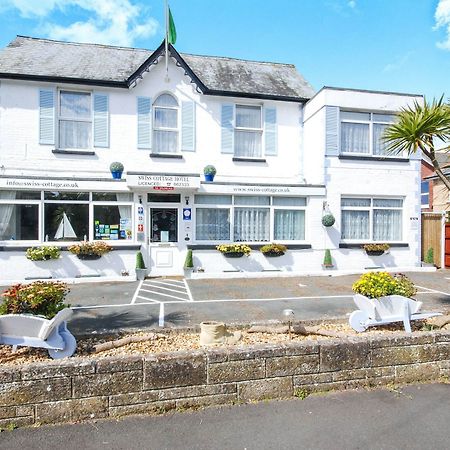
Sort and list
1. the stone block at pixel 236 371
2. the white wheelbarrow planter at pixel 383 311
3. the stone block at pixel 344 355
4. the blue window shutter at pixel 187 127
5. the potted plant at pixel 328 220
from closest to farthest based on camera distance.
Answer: the stone block at pixel 236 371, the stone block at pixel 344 355, the white wheelbarrow planter at pixel 383 311, the potted plant at pixel 328 220, the blue window shutter at pixel 187 127

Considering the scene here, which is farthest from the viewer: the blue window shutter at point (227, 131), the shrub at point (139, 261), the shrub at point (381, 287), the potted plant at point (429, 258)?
the potted plant at point (429, 258)

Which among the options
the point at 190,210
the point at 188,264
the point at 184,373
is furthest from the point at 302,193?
the point at 184,373

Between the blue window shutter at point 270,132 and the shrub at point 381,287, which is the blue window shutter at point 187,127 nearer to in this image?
the blue window shutter at point 270,132

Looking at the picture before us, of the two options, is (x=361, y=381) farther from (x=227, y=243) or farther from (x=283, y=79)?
(x=283, y=79)

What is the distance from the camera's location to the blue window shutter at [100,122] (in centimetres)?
1162

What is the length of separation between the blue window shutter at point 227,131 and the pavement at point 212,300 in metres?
5.05

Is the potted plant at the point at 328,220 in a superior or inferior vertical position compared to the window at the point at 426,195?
inferior

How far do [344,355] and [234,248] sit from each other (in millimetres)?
7938

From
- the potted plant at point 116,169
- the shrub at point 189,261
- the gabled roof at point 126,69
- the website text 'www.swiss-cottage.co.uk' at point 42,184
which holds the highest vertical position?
the gabled roof at point 126,69

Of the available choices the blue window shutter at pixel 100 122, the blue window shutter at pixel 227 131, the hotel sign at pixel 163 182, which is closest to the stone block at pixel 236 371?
the hotel sign at pixel 163 182

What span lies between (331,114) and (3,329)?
11.7 metres

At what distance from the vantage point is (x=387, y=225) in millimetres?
12906

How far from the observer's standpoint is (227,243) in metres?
11.8

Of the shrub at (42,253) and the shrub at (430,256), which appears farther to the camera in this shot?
the shrub at (430,256)
